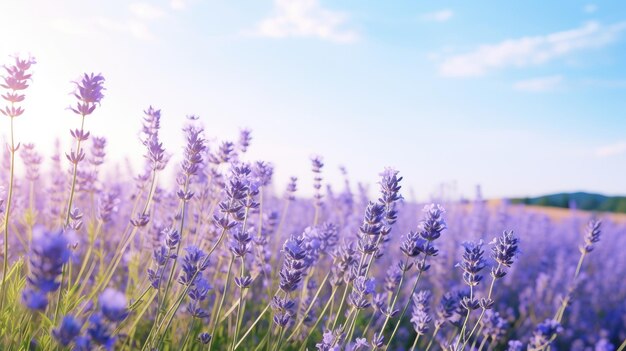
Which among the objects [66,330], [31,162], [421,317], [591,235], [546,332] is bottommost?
[546,332]

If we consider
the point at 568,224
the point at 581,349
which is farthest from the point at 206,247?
the point at 568,224

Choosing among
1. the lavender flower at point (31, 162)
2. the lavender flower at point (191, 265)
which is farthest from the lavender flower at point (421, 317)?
the lavender flower at point (31, 162)

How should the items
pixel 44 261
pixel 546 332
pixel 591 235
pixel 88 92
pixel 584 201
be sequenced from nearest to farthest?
pixel 44 261 < pixel 88 92 < pixel 546 332 < pixel 591 235 < pixel 584 201

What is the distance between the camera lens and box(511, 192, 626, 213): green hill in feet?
84.3

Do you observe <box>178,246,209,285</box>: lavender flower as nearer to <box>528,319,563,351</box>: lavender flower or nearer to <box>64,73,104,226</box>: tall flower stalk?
<box>64,73,104,226</box>: tall flower stalk

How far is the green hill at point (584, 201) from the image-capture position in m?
25.7

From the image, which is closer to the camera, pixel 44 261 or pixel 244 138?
pixel 44 261

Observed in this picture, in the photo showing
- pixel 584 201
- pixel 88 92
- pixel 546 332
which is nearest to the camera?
pixel 88 92

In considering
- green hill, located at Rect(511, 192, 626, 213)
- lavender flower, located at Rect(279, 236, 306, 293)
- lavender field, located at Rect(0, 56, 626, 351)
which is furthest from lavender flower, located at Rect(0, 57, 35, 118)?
green hill, located at Rect(511, 192, 626, 213)

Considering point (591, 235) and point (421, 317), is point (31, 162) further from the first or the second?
point (591, 235)

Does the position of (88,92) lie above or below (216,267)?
above

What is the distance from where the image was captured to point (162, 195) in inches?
141

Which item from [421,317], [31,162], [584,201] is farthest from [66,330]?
[584,201]

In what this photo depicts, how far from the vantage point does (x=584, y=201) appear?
84.6 ft
